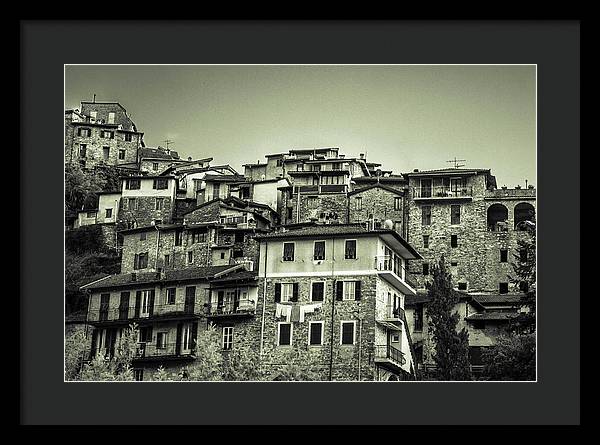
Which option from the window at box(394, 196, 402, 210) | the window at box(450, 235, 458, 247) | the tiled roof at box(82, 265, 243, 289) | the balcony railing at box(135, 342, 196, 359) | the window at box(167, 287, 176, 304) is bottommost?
the balcony railing at box(135, 342, 196, 359)

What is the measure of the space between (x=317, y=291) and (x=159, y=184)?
336 centimetres

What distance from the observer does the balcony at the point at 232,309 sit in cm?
1995

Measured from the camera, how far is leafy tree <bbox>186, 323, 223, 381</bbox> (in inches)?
736

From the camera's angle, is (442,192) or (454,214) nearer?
(442,192)

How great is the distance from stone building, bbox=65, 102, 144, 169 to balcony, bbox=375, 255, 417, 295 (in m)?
4.39

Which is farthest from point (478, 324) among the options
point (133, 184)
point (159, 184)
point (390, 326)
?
point (133, 184)

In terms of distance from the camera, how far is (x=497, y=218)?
19.9 m

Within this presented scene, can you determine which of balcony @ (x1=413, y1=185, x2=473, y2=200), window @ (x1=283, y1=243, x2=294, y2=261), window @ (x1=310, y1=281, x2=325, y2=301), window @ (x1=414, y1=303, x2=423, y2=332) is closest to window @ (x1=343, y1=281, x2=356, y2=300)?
window @ (x1=310, y1=281, x2=325, y2=301)

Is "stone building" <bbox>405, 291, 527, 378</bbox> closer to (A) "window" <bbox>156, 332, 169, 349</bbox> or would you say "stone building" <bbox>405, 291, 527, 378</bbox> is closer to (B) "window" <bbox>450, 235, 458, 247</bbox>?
(B) "window" <bbox>450, 235, 458, 247</bbox>

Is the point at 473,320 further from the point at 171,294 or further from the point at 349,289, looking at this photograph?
the point at 171,294

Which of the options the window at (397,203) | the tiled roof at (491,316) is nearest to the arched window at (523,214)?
A: the tiled roof at (491,316)

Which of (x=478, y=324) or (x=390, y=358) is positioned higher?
(x=478, y=324)

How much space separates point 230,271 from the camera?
2022 cm
